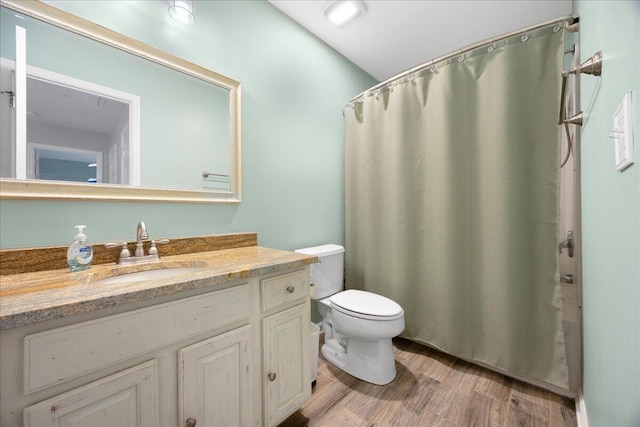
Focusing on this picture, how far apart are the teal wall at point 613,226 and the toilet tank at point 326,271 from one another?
1.33 meters

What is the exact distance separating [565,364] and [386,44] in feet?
7.97

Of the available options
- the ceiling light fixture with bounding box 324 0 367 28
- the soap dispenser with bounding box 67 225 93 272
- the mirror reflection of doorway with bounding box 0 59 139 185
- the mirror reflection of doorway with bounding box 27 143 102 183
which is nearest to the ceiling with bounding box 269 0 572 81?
the ceiling light fixture with bounding box 324 0 367 28

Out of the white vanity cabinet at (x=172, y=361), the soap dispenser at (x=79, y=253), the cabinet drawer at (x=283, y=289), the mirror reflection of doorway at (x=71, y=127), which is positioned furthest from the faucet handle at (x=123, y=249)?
the cabinet drawer at (x=283, y=289)

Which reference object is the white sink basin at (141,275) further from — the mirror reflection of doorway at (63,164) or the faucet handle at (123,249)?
the mirror reflection of doorway at (63,164)

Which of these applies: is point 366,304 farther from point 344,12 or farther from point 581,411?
point 344,12

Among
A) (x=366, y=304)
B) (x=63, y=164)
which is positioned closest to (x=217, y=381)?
(x=366, y=304)

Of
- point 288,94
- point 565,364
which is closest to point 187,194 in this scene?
point 288,94

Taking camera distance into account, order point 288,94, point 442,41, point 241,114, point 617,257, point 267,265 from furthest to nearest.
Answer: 1. point 442,41
2. point 288,94
3. point 241,114
4. point 267,265
5. point 617,257

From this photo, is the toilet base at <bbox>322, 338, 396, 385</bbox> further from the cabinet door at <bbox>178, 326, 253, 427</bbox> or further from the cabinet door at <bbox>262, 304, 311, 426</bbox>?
the cabinet door at <bbox>178, 326, 253, 427</bbox>

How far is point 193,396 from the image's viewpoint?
2.68 ft

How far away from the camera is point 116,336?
2.21 feet

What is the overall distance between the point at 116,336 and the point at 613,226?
4.40 ft

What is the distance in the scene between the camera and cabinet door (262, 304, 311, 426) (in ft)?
3.35

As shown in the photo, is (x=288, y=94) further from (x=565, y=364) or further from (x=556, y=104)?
(x=565, y=364)
